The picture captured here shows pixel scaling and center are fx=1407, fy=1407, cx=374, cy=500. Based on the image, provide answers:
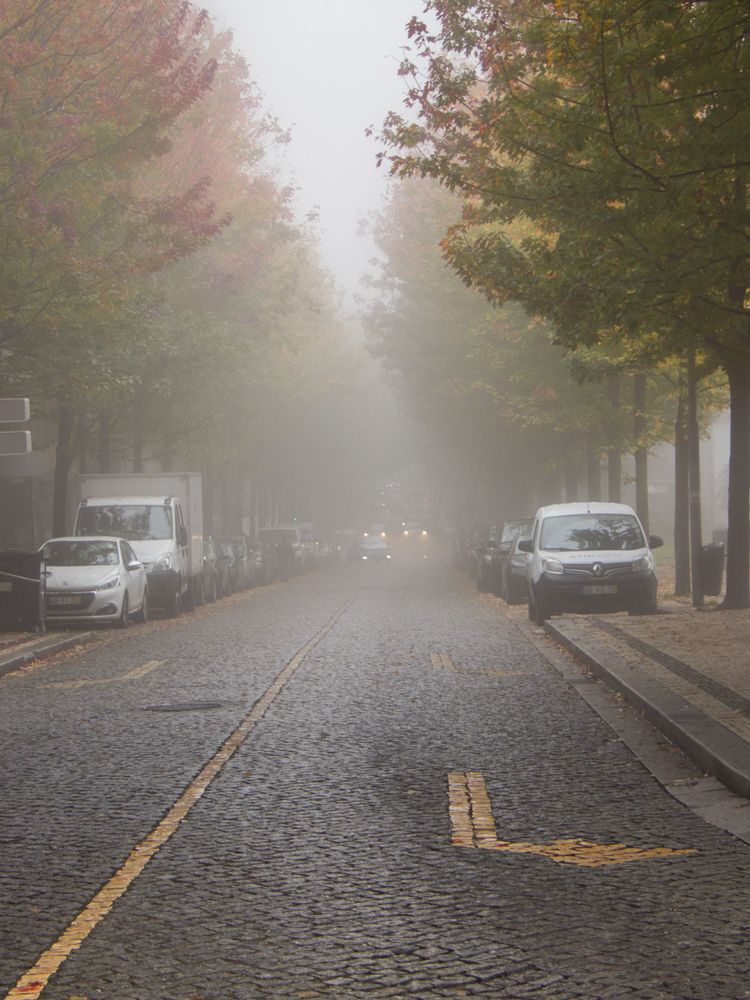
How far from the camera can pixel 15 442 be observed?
1853cm

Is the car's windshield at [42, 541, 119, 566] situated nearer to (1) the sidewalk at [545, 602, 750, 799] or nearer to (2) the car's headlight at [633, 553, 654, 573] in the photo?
(1) the sidewalk at [545, 602, 750, 799]

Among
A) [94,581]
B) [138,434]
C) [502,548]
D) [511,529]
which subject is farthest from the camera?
[138,434]

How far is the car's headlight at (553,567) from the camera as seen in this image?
22.8 m

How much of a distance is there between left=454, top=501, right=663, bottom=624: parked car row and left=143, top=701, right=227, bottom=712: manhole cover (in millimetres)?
10689

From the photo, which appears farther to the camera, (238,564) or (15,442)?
(238,564)

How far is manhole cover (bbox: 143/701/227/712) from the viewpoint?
12.6 m

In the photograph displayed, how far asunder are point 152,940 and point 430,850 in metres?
1.90

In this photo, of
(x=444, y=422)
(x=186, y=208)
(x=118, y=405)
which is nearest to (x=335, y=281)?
(x=444, y=422)

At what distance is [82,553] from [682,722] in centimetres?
1680

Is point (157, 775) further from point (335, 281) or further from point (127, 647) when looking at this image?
point (335, 281)

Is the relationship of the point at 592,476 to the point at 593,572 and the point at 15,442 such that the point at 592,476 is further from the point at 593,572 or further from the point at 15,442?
the point at 15,442

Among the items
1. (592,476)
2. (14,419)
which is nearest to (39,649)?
(14,419)

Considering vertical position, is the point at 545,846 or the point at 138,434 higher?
the point at 138,434

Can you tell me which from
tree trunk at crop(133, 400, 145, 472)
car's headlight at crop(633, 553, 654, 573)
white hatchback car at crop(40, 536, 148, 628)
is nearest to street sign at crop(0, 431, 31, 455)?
white hatchback car at crop(40, 536, 148, 628)
